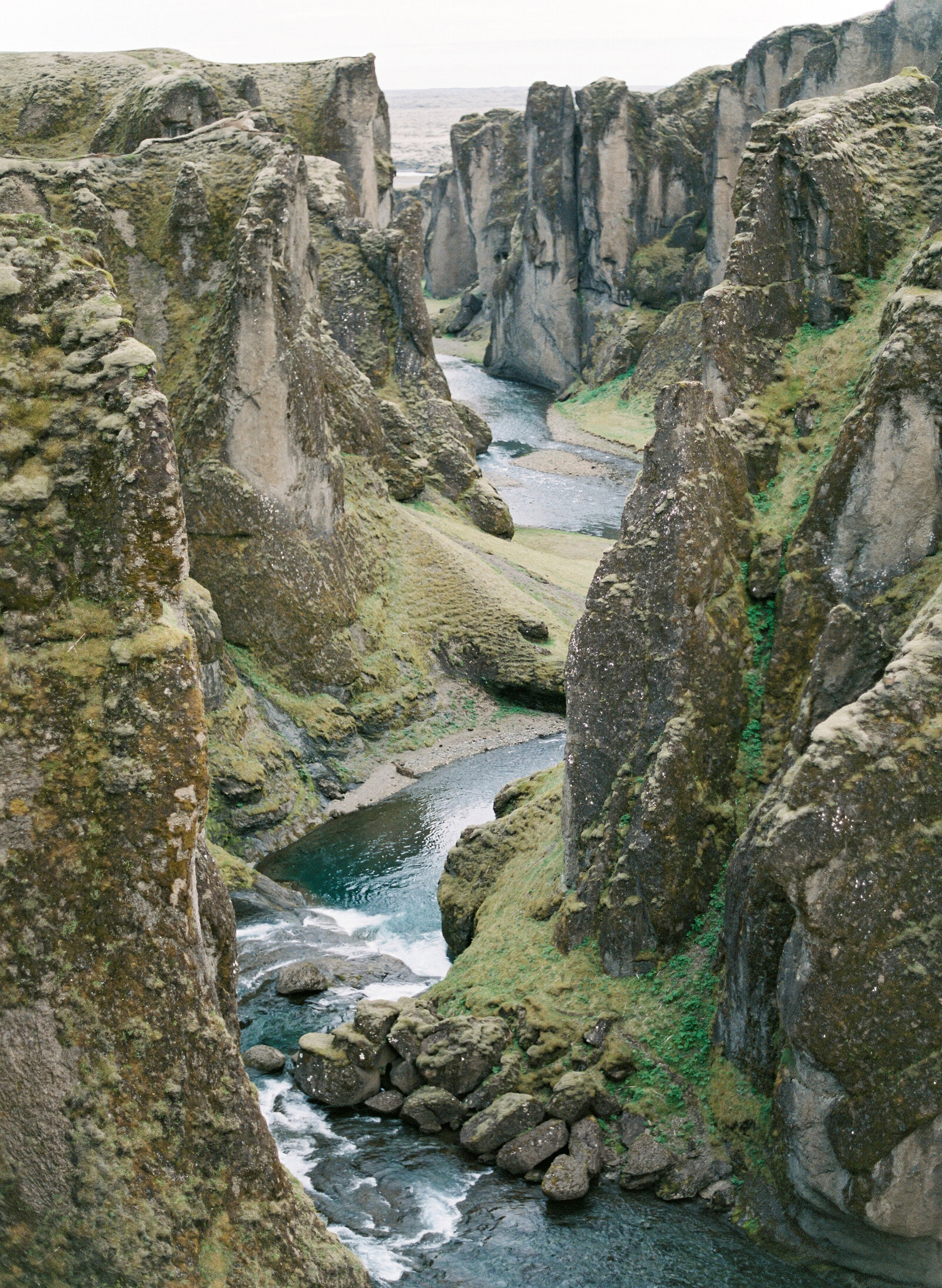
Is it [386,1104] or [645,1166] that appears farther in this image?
[386,1104]

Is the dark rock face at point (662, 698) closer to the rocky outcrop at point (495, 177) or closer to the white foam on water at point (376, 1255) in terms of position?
the white foam on water at point (376, 1255)

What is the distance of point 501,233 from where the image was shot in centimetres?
10825

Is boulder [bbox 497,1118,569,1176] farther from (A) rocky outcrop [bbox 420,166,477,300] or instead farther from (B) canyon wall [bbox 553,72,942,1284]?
(A) rocky outcrop [bbox 420,166,477,300]

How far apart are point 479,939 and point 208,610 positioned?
43.8 feet

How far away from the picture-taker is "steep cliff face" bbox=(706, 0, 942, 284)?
6969 cm

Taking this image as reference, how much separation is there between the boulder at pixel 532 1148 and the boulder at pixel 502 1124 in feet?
0.68

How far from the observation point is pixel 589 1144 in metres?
18.9

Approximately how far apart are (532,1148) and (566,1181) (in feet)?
3.06

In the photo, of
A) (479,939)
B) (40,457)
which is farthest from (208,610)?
(40,457)

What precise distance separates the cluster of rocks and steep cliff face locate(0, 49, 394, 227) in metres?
38.4

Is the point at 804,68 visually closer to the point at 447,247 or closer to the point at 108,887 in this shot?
the point at 447,247

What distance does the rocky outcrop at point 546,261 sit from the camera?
3524 inches

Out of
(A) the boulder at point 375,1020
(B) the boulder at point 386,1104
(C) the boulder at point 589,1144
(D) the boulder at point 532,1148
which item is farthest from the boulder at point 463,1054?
(C) the boulder at point 589,1144

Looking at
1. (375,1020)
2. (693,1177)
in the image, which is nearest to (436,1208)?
(693,1177)
